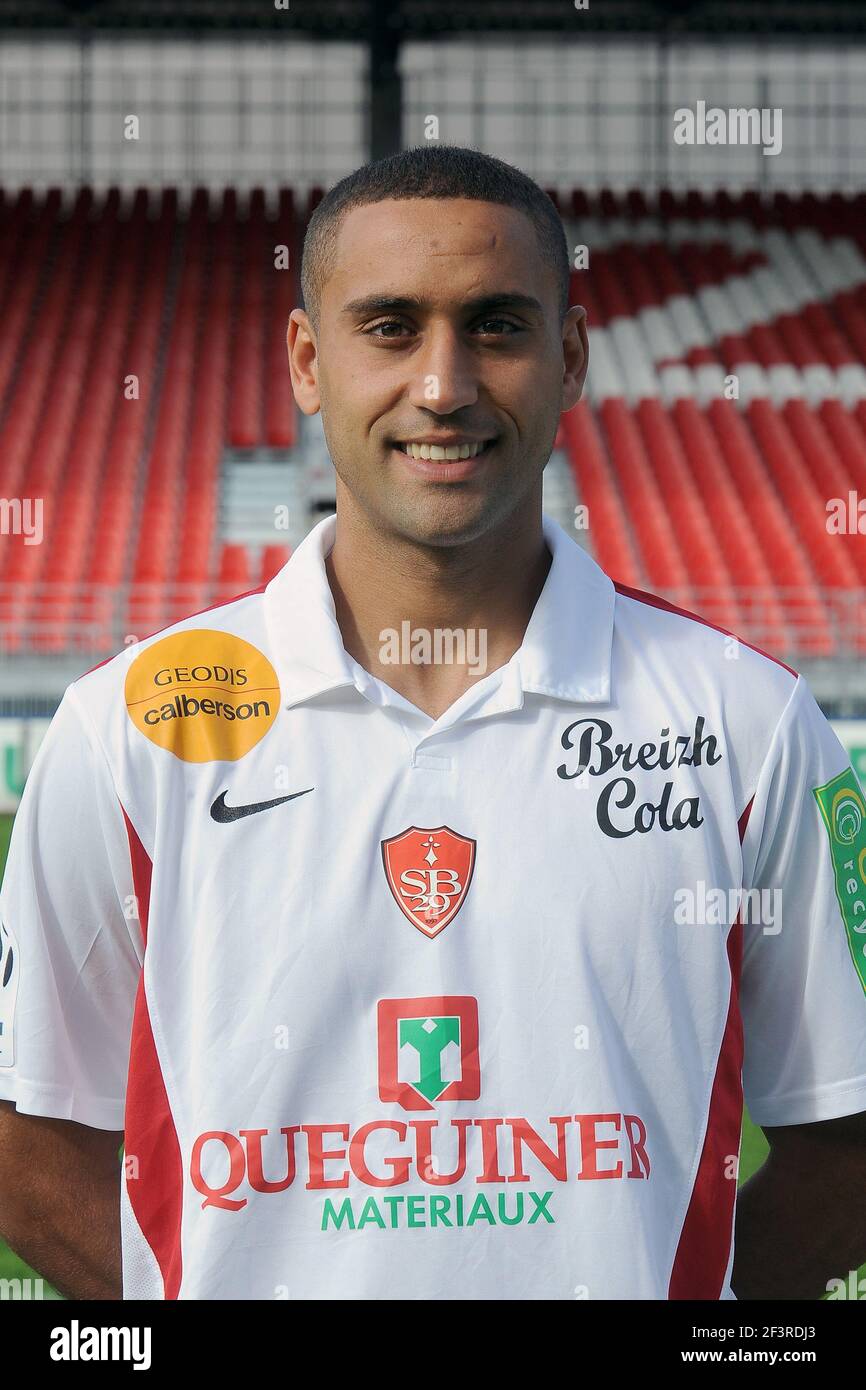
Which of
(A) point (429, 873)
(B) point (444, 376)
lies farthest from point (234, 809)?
(B) point (444, 376)

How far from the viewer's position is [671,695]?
1.46 m

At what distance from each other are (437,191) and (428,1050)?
2.69 ft

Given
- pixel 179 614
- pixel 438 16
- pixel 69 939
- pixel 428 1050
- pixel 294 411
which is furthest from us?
pixel 438 16

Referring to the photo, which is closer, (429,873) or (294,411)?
(429,873)

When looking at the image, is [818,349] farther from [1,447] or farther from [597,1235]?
[597,1235]

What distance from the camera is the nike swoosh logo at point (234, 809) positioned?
4.49 ft

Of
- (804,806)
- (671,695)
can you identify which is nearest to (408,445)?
(671,695)

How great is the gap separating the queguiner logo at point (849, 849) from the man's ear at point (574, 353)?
0.48 m

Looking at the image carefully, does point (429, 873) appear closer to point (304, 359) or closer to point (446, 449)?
point (446, 449)

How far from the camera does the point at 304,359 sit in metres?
1.50

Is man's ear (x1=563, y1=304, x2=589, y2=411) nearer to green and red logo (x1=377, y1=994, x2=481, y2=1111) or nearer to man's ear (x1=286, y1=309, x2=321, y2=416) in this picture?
man's ear (x1=286, y1=309, x2=321, y2=416)

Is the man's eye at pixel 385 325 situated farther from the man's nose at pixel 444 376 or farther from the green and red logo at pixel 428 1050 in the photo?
the green and red logo at pixel 428 1050

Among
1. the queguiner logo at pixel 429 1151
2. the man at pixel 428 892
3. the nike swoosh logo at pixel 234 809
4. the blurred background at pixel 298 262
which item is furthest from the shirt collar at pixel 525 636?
the blurred background at pixel 298 262

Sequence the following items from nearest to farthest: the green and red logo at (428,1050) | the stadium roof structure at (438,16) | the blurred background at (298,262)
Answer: the green and red logo at (428,1050)
the blurred background at (298,262)
the stadium roof structure at (438,16)
